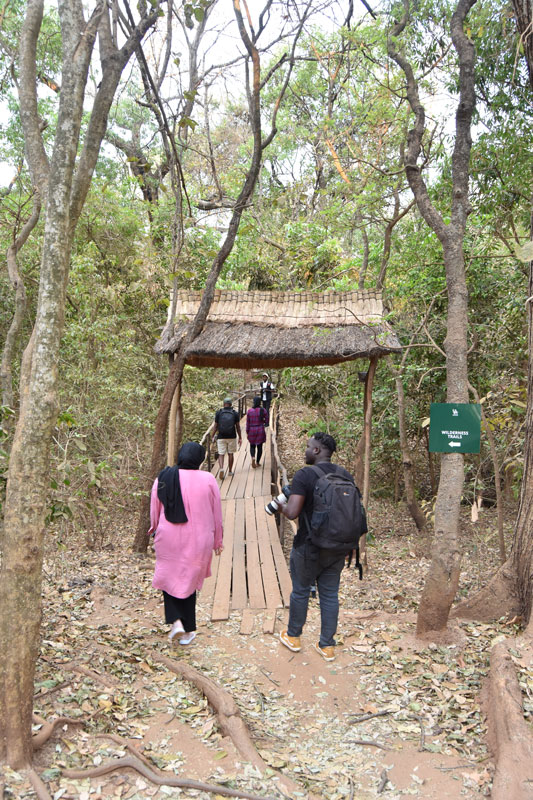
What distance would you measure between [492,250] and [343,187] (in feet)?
7.82

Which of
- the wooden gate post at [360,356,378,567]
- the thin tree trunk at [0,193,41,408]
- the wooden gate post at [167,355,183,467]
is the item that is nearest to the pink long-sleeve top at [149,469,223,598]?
the wooden gate post at [167,355,183,467]

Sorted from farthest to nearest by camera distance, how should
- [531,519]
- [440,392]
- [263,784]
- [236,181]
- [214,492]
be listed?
1. [236,181]
2. [440,392]
3. [214,492]
4. [531,519]
5. [263,784]

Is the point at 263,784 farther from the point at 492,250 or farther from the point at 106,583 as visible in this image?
the point at 492,250

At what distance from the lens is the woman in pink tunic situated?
13.1 ft

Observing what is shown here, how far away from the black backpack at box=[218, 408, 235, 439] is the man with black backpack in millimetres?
Answer: 5427

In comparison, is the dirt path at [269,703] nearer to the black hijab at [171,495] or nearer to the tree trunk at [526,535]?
the tree trunk at [526,535]

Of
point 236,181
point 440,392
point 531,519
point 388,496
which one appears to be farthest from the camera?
point 236,181

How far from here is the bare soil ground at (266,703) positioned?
99.5 inches

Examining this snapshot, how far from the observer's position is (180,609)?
13.7 ft

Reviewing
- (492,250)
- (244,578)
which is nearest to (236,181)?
(492,250)

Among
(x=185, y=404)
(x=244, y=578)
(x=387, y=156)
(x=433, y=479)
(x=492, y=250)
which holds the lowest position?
(x=244, y=578)

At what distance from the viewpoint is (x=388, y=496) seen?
11461mm

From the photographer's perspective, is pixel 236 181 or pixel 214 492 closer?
pixel 214 492

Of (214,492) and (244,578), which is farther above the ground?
(214,492)
